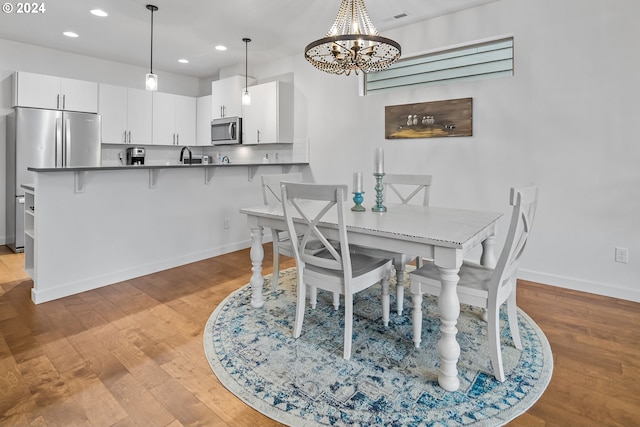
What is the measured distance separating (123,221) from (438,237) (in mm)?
2817

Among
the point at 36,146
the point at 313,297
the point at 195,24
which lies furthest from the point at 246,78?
the point at 313,297

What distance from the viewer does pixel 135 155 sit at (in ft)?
17.6

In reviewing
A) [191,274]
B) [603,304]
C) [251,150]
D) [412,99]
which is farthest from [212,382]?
[251,150]

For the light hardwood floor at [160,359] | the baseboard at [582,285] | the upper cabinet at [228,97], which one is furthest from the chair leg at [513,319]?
the upper cabinet at [228,97]

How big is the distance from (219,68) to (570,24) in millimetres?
4744

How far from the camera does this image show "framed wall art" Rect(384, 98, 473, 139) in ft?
11.4

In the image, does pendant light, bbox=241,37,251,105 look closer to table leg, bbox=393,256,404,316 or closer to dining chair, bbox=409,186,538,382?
table leg, bbox=393,256,404,316

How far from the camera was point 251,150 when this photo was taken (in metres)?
5.68

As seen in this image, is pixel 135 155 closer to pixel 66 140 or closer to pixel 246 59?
pixel 66 140

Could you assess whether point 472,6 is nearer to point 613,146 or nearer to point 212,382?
point 613,146

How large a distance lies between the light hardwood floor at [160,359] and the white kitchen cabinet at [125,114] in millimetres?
2696

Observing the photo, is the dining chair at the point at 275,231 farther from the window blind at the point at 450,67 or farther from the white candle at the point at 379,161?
the window blind at the point at 450,67

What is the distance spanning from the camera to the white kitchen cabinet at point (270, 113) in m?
4.83

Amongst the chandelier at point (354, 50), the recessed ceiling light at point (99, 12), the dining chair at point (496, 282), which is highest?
the recessed ceiling light at point (99, 12)
